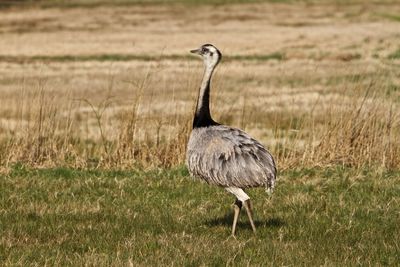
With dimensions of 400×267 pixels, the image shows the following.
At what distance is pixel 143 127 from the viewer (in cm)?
1664

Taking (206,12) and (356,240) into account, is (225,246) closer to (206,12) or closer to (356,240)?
(356,240)

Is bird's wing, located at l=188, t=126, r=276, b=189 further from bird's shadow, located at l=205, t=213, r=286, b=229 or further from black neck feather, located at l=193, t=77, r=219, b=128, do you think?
bird's shadow, located at l=205, t=213, r=286, b=229

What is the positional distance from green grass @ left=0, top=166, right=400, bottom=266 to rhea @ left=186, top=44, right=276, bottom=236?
631 millimetres

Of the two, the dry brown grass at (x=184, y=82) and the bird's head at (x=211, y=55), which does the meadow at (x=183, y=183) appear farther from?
the bird's head at (x=211, y=55)

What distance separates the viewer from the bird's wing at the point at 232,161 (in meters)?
9.66

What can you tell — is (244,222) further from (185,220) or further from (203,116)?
(203,116)

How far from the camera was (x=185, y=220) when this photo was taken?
10.9 meters

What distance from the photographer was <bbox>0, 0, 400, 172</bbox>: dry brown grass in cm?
1580

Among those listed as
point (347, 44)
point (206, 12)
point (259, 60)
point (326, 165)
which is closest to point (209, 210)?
point (326, 165)

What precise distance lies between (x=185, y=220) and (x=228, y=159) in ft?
4.67

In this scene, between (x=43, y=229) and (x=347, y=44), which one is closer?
(x=43, y=229)

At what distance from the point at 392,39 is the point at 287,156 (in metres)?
33.9

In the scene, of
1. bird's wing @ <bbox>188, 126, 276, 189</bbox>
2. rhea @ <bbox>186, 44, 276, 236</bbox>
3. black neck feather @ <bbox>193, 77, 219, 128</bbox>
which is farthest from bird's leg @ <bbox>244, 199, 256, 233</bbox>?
black neck feather @ <bbox>193, 77, 219, 128</bbox>

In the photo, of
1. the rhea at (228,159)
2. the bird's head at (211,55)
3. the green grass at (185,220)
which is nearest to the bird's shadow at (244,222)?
the green grass at (185,220)
